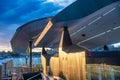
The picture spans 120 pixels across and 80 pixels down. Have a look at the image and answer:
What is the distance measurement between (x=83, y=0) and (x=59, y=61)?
8.67 metres

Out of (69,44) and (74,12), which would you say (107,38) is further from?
(74,12)

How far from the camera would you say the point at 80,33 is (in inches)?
1284

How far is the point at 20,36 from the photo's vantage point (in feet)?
134

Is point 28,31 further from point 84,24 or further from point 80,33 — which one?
point 84,24

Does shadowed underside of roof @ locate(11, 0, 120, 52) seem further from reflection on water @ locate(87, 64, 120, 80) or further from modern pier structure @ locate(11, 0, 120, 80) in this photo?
reflection on water @ locate(87, 64, 120, 80)

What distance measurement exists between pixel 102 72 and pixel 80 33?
19827 millimetres

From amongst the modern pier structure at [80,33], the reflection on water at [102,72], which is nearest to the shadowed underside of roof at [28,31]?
the modern pier structure at [80,33]

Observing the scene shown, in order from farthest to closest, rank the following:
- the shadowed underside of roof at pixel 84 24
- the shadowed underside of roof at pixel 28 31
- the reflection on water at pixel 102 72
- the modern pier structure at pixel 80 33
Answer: the shadowed underside of roof at pixel 28 31 < the shadowed underside of roof at pixel 84 24 < the modern pier structure at pixel 80 33 < the reflection on water at pixel 102 72

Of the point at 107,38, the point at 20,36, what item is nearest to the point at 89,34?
the point at 107,38

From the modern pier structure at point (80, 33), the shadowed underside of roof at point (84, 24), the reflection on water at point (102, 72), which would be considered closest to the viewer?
the reflection on water at point (102, 72)

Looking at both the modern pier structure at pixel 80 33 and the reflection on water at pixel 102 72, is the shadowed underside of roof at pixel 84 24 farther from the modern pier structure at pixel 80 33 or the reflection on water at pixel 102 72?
the reflection on water at pixel 102 72

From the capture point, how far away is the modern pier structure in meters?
15.2

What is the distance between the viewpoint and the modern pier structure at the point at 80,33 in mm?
15207

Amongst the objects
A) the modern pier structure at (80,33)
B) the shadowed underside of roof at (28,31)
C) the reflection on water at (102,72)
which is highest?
the shadowed underside of roof at (28,31)
